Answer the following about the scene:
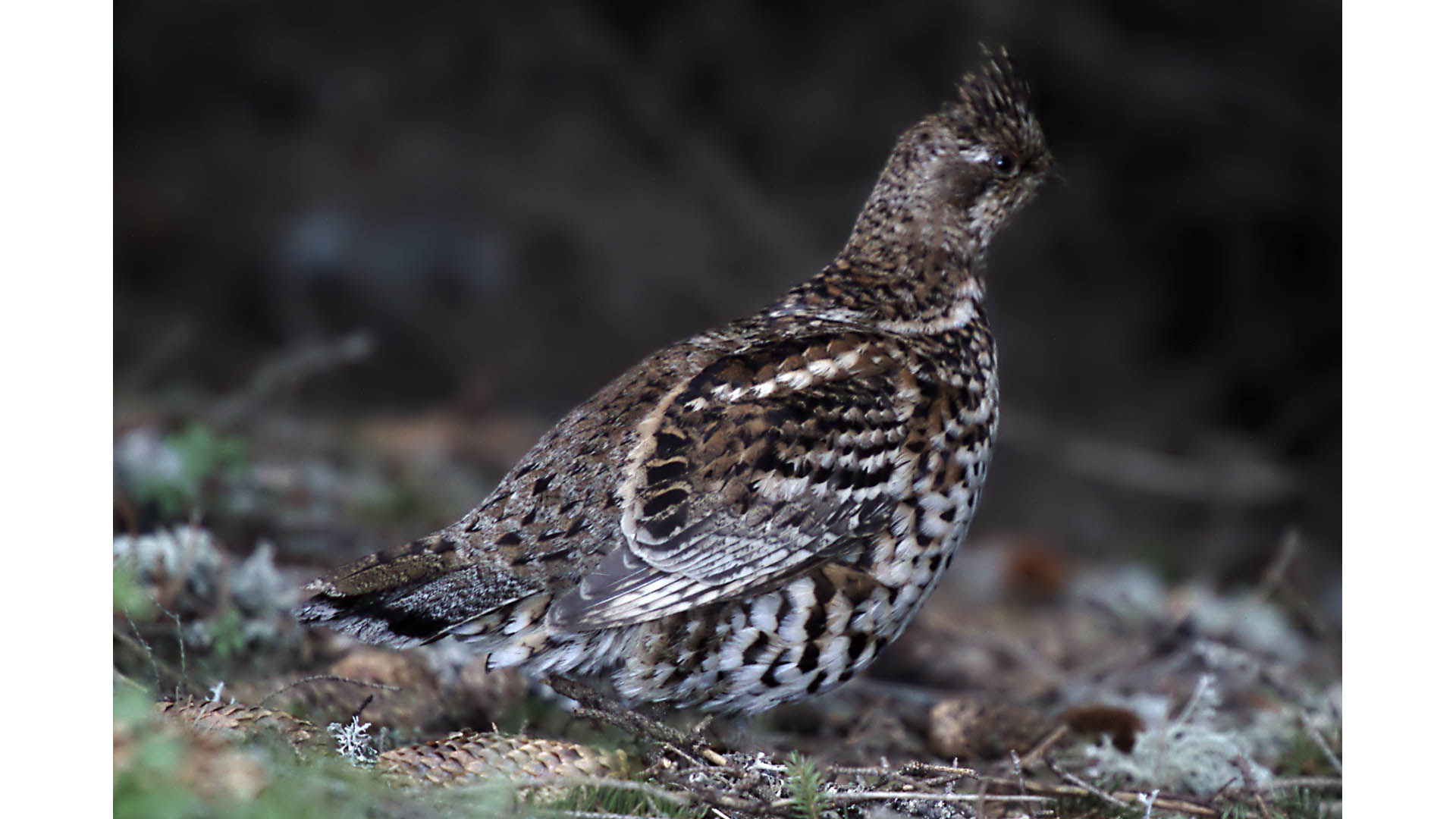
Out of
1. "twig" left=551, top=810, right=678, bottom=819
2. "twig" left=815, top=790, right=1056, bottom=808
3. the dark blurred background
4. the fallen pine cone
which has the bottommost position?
"twig" left=815, top=790, right=1056, bottom=808

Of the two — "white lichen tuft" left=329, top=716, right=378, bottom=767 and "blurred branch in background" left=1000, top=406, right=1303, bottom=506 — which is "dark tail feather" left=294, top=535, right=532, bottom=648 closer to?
"white lichen tuft" left=329, top=716, right=378, bottom=767

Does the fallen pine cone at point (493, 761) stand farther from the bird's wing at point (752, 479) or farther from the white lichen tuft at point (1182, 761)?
the white lichen tuft at point (1182, 761)

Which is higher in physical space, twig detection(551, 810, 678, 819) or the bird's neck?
the bird's neck

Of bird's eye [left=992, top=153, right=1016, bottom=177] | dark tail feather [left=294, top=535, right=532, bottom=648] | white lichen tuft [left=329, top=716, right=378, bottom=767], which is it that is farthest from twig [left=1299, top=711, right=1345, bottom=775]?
white lichen tuft [left=329, top=716, right=378, bottom=767]

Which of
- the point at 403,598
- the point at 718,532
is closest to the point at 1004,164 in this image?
the point at 718,532

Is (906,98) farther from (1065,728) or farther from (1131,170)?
(1065,728)

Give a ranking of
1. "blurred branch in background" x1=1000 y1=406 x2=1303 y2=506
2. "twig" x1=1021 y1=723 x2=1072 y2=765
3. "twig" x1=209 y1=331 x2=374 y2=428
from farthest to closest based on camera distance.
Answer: "blurred branch in background" x1=1000 y1=406 x2=1303 y2=506 < "twig" x1=209 y1=331 x2=374 y2=428 < "twig" x1=1021 y1=723 x2=1072 y2=765
